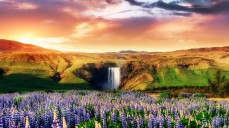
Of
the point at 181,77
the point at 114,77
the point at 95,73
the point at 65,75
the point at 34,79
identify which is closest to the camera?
the point at 181,77

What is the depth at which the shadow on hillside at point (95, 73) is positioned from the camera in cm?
15750

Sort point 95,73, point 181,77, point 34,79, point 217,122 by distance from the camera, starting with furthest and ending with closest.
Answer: point 95,73, point 34,79, point 181,77, point 217,122

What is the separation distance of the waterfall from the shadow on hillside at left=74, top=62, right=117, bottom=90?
7.57 feet

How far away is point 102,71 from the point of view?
17712 centimetres

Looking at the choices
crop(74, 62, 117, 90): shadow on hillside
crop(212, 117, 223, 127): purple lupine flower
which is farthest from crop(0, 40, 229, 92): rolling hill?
crop(212, 117, 223, 127): purple lupine flower

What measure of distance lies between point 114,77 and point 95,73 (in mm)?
9379

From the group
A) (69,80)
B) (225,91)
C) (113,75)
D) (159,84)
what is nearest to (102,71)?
(113,75)

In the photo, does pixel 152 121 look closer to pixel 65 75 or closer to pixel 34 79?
pixel 34 79

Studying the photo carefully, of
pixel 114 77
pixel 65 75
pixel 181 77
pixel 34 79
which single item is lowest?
pixel 114 77

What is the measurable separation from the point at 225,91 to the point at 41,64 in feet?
447

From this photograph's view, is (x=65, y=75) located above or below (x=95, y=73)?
above

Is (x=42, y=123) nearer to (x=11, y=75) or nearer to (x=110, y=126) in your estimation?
(x=110, y=126)

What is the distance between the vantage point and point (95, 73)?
169625 millimetres

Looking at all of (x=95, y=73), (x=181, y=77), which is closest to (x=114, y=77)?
(x=95, y=73)
